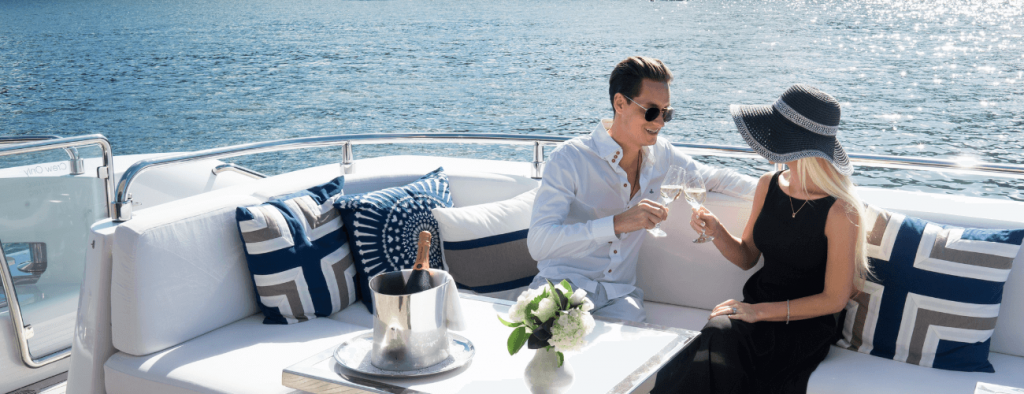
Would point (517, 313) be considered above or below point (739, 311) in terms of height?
above

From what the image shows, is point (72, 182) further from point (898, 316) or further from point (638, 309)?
point (898, 316)

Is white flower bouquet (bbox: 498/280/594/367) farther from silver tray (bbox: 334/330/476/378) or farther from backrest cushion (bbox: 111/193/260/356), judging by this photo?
backrest cushion (bbox: 111/193/260/356)

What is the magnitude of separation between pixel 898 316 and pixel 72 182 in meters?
2.99

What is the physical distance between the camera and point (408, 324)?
1.45m

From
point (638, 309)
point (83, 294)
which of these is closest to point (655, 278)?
point (638, 309)

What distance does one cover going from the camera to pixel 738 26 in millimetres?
35125

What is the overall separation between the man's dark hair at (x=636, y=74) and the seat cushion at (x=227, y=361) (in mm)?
1034

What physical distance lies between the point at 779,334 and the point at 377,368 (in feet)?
3.46

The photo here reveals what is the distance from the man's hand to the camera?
185 cm

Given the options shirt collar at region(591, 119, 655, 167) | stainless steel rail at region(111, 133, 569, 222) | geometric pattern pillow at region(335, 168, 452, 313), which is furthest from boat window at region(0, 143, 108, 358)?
shirt collar at region(591, 119, 655, 167)

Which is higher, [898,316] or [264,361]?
[898,316]

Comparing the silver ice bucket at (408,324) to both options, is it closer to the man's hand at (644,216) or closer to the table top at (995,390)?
the man's hand at (644,216)

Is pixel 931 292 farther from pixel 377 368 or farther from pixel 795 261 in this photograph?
pixel 377 368

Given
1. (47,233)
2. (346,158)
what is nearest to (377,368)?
(346,158)
